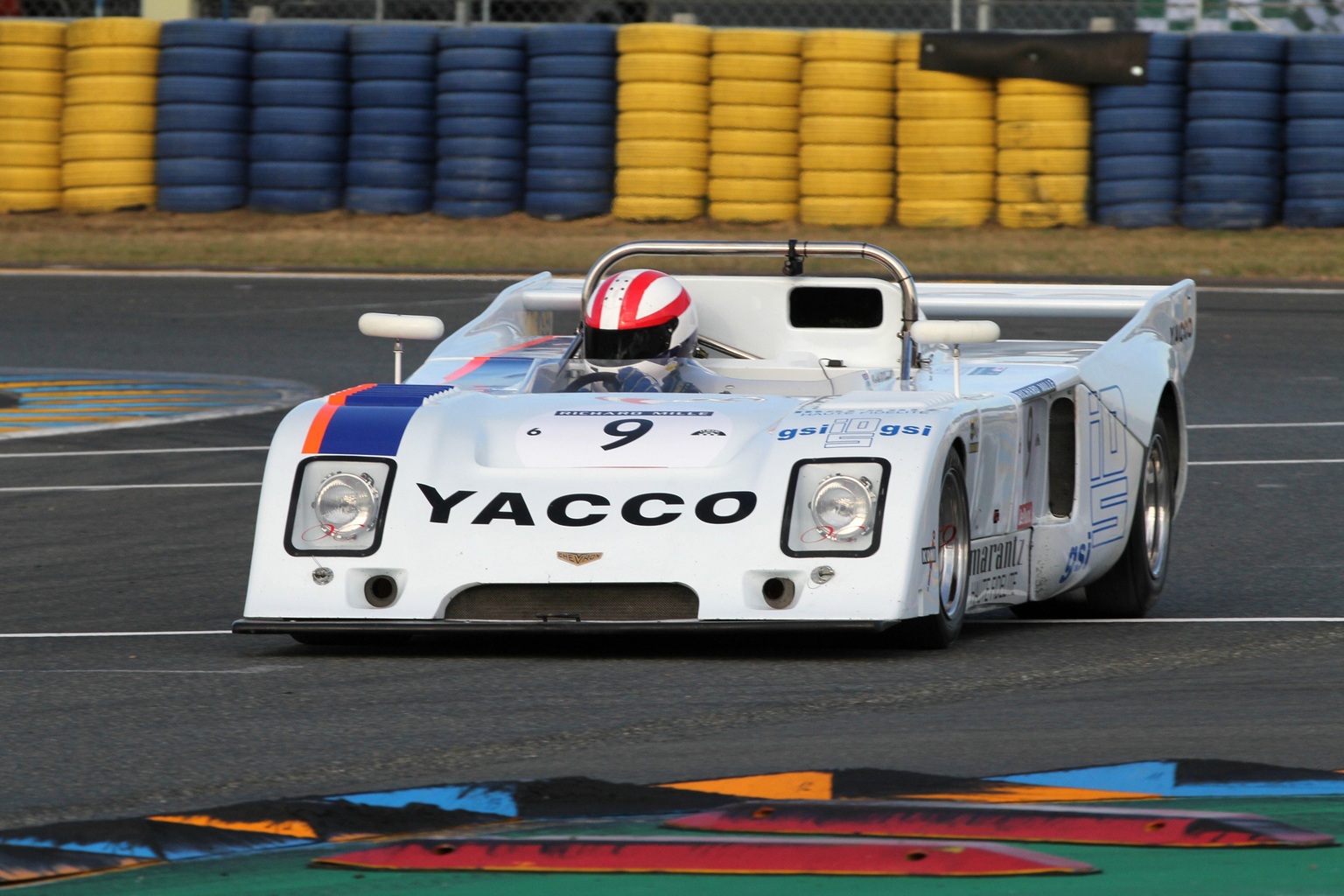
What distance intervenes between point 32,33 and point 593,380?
13343mm

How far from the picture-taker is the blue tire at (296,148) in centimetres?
1895

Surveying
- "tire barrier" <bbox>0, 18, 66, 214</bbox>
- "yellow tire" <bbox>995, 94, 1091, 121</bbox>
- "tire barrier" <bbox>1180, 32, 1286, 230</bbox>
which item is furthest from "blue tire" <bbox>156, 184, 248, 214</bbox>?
"tire barrier" <bbox>1180, 32, 1286, 230</bbox>

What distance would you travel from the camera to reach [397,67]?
61.3 ft

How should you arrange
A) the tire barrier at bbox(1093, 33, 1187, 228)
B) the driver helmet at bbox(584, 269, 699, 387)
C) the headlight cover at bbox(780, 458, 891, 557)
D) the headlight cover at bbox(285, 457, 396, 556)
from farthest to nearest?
the tire barrier at bbox(1093, 33, 1187, 228) → the driver helmet at bbox(584, 269, 699, 387) → the headlight cover at bbox(285, 457, 396, 556) → the headlight cover at bbox(780, 458, 891, 557)

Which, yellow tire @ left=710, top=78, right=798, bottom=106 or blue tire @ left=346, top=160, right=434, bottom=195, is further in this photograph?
blue tire @ left=346, top=160, right=434, bottom=195

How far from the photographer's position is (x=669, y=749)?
467cm

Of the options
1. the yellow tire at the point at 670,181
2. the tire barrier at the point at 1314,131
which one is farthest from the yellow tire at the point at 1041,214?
the yellow tire at the point at 670,181

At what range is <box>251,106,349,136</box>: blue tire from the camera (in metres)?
→ 18.7

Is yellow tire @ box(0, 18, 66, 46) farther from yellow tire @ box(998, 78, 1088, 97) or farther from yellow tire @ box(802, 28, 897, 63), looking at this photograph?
yellow tire @ box(998, 78, 1088, 97)

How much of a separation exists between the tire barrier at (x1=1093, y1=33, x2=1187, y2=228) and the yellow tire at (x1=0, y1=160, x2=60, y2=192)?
334 inches

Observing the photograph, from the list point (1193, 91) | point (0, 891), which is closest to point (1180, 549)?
point (0, 891)

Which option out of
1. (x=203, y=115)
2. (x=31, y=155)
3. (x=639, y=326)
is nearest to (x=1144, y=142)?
(x=203, y=115)

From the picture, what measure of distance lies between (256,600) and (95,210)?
14.3m

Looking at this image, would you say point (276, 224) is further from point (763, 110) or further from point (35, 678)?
point (35, 678)
